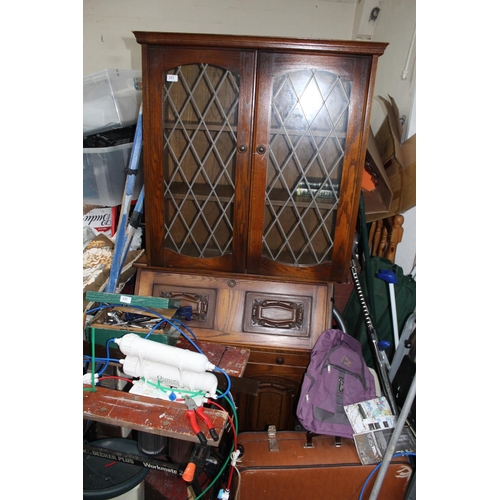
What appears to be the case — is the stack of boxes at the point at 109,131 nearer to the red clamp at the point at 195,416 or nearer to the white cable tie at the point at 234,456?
the red clamp at the point at 195,416

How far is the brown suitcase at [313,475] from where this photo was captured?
1217 mm

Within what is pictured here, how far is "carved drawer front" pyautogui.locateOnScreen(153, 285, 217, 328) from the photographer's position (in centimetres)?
152

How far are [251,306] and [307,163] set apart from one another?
669 millimetres

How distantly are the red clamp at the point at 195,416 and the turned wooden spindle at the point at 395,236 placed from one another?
1.26 meters

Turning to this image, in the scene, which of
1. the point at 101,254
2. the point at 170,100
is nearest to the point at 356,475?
the point at 101,254

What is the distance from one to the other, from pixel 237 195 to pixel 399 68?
3.80 feet

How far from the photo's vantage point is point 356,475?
1222 mm

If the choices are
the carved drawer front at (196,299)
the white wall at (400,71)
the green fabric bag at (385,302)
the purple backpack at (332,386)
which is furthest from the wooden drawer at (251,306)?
the white wall at (400,71)

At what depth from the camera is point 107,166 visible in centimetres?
153

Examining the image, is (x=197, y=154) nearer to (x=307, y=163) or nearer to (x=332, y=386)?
(x=307, y=163)

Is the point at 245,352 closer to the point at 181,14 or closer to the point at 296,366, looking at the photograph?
the point at 296,366

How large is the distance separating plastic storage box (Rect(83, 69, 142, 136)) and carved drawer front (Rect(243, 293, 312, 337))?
980mm

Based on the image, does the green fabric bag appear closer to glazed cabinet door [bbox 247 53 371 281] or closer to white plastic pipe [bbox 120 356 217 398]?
glazed cabinet door [bbox 247 53 371 281]
